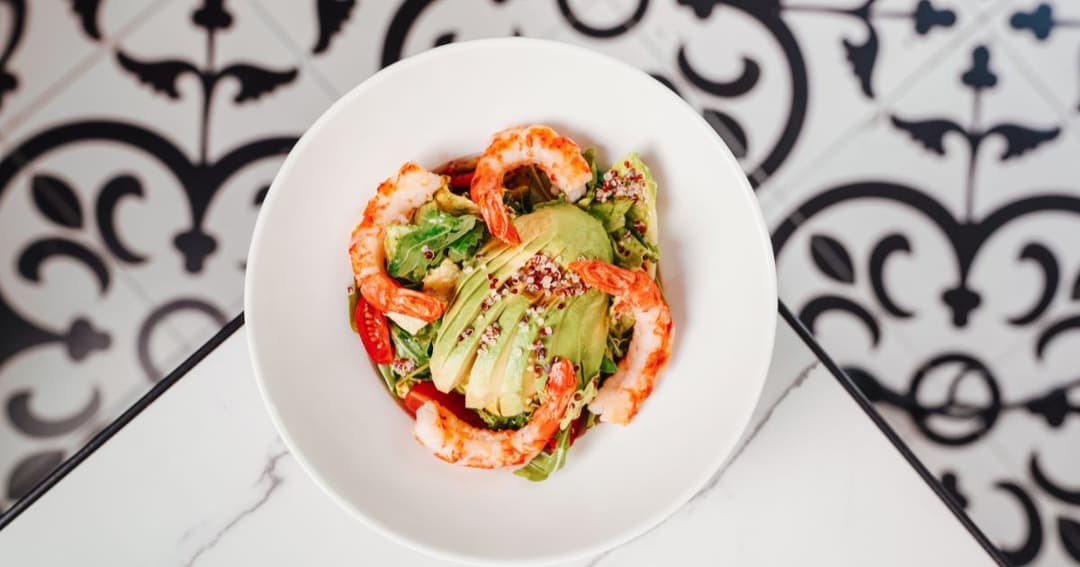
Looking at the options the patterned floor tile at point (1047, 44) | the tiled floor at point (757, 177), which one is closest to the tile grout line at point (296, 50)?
the tiled floor at point (757, 177)

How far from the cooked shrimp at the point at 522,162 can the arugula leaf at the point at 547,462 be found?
244mm

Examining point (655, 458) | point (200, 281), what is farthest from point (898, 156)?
point (200, 281)

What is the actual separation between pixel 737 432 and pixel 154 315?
967mm

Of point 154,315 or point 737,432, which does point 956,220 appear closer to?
point 737,432

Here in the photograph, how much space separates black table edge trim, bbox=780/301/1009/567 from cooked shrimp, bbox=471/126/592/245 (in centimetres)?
39

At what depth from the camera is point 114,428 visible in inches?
46.4

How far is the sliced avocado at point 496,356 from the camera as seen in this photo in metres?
1.06

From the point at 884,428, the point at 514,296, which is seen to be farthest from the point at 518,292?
the point at 884,428

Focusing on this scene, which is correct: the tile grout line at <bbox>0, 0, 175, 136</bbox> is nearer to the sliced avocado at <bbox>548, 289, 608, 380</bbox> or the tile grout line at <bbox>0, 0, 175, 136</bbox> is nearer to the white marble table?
the white marble table

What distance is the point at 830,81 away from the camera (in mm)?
1537

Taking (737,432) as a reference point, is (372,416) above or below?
above

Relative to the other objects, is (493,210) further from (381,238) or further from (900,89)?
(900,89)

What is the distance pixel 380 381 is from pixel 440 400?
0.08 metres

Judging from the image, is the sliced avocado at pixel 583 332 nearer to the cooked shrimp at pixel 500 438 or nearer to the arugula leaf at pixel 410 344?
the cooked shrimp at pixel 500 438
